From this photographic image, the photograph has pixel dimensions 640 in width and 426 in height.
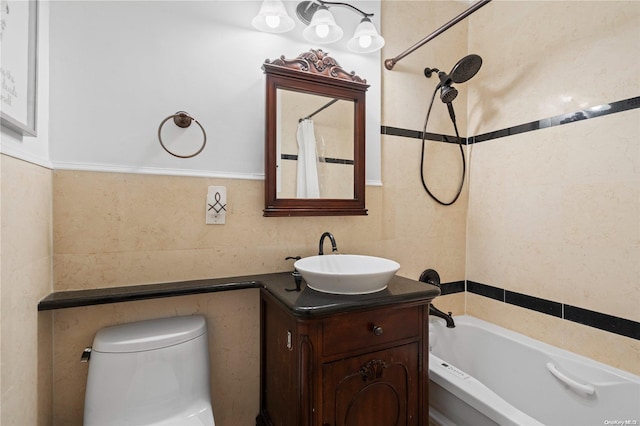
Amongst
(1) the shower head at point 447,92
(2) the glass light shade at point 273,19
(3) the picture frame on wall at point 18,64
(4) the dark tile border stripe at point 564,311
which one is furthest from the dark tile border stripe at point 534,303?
(3) the picture frame on wall at point 18,64

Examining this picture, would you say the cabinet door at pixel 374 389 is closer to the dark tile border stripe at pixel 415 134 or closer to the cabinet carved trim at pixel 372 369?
the cabinet carved trim at pixel 372 369

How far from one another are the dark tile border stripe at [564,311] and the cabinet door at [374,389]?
941 mm

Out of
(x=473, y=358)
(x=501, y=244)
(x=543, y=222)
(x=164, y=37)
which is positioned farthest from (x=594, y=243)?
(x=164, y=37)

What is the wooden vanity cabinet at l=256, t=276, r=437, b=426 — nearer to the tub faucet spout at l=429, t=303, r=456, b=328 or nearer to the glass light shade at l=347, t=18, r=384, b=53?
the tub faucet spout at l=429, t=303, r=456, b=328

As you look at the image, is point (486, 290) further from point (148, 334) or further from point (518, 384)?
point (148, 334)

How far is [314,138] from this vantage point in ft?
5.32

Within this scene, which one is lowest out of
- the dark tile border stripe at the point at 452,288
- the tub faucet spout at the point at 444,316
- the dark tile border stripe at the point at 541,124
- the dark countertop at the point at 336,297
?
the tub faucet spout at the point at 444,316

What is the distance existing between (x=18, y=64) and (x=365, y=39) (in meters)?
1.46

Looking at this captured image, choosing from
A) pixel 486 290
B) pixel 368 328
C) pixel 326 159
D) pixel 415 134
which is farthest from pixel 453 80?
pixel 368 328

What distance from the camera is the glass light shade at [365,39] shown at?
161 centimetres

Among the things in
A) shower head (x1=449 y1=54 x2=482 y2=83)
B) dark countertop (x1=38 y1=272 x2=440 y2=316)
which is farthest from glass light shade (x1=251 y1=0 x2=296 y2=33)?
dark countertop (x1=38 y1=272 x2=440 y2=316)

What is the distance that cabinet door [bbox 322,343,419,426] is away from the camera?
1.11 meters

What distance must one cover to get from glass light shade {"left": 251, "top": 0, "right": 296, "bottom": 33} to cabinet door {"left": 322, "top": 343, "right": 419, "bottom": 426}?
1513mm

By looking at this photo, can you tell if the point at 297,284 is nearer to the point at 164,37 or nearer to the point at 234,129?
the point at 234,129
